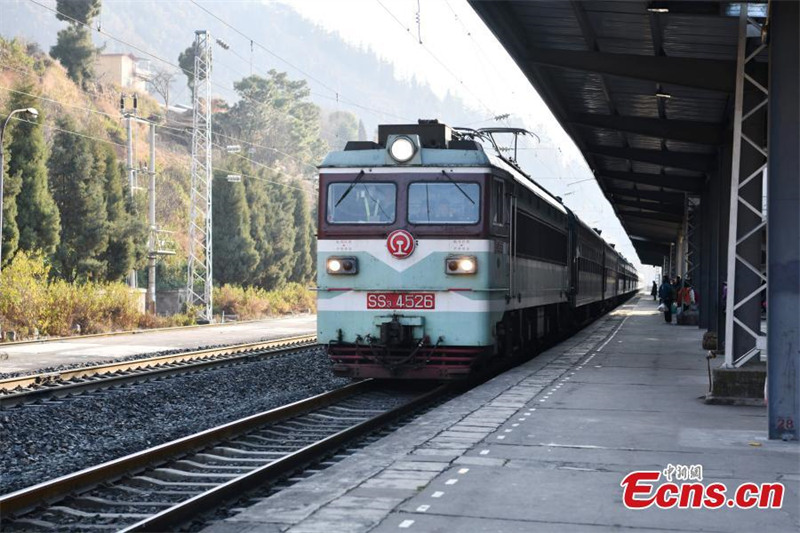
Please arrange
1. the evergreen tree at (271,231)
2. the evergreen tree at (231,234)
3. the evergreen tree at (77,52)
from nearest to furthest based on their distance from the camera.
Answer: the evergreen tree at (231,234) → the evergreen tree at (271,231) → the evergreen tree at (77,52)

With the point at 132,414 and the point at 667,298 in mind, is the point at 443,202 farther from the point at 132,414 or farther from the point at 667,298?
the point at 667,298

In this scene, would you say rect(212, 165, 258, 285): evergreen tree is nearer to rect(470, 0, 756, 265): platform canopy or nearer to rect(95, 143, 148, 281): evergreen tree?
rect(95, 143, 148, 281): evergreen tree

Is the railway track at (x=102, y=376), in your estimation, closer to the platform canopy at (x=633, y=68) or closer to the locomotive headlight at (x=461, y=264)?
the locomotive headlight at (x=461, y=264)

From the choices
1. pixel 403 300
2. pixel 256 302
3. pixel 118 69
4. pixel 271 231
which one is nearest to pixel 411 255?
pixel 403 300

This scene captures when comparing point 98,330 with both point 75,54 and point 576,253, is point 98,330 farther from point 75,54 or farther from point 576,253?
point 75,54

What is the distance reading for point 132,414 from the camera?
43.0ft

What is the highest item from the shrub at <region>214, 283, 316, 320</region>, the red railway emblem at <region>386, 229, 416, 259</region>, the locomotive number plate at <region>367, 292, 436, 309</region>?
the red railway emblem at <region>386, 229, 416, 259</region>

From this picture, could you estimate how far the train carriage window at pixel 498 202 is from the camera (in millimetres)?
15094

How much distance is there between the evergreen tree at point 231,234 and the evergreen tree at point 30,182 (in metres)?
15.8

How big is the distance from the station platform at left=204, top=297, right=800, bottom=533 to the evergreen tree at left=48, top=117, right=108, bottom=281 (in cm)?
2565

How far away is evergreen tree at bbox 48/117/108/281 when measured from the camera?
38031 mm

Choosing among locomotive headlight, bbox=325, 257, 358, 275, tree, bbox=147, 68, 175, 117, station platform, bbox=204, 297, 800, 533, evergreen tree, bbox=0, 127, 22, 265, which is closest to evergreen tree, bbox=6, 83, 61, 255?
evergreen tree, bbox=0, 127, 22, 265

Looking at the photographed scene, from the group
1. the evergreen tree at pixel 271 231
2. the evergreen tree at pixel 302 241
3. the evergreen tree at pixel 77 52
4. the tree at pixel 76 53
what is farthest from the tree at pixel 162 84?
the evergreen tree at pixel 271 231

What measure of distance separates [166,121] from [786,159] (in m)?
99.6
